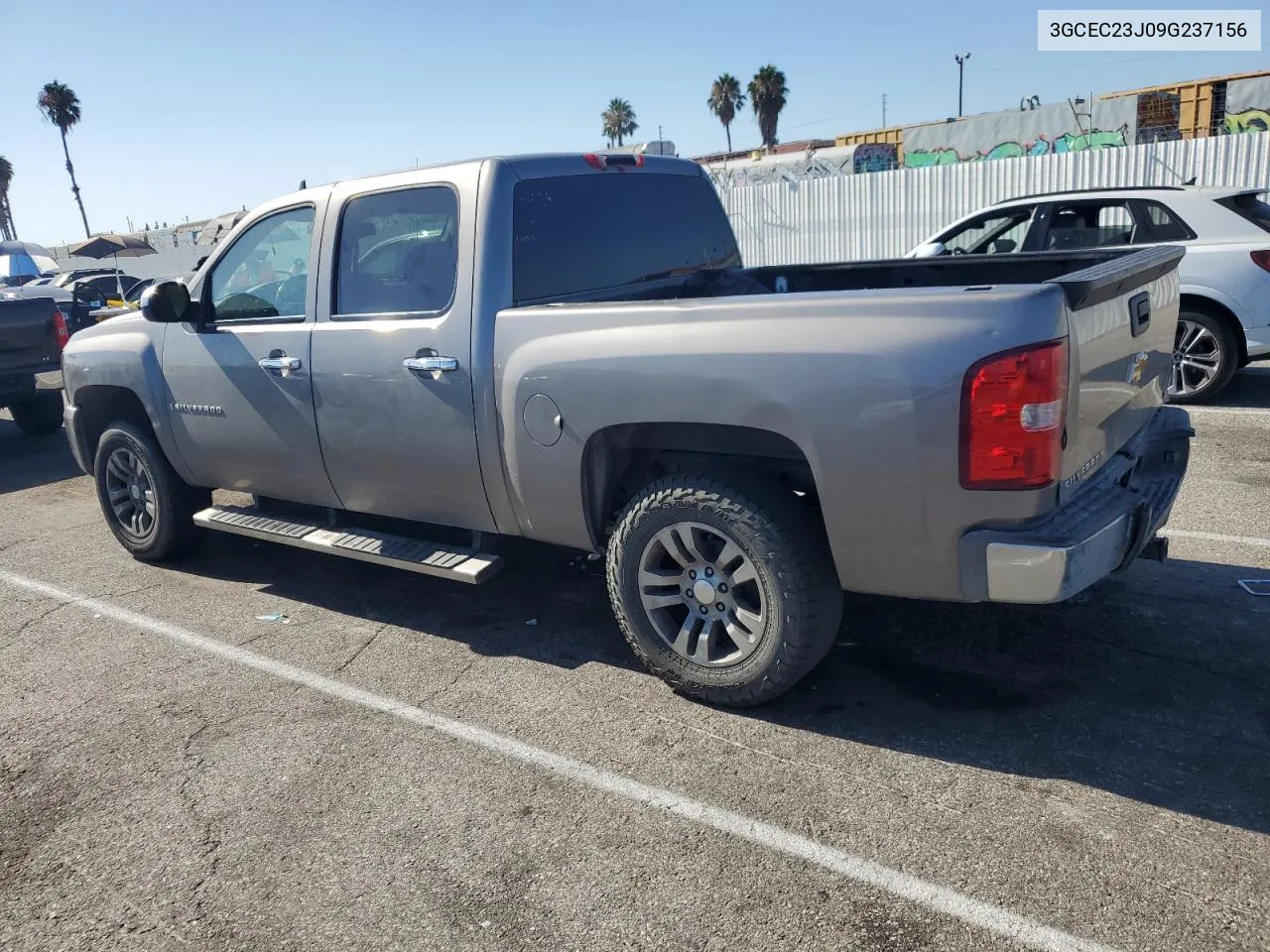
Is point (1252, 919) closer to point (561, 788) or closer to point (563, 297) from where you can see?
point (561, 788)

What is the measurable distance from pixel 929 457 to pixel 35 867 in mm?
2999

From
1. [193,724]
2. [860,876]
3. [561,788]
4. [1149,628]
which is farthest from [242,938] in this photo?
[1149,628]

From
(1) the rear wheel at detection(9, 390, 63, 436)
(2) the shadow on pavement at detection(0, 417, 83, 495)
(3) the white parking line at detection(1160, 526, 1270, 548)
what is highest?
(1) the rear wheel at detection(9, 390, 63, 436)

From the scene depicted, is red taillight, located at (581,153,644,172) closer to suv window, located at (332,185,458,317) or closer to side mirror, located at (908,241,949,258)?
suv window, located at (332,185,458,317)

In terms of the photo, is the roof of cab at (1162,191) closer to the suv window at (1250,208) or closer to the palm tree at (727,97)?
the suv window at (1250,208)

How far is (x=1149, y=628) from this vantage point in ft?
13.4

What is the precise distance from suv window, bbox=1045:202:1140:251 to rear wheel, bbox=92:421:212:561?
23.2 feet

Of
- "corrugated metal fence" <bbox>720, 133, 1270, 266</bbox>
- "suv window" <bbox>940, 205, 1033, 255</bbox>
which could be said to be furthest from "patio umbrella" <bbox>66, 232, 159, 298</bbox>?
"suv window" <bbox>940, 205, 1033, 255</bbox>

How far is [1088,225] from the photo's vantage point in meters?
8.54

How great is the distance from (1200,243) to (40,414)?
1148cm

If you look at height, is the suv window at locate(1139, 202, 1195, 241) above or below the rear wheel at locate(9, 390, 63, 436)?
above

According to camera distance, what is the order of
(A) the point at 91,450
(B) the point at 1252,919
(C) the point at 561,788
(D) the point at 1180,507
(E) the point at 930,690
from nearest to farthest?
(B) the point at 1252,919, (C) the point at 561,788, (E) the point at 930,690, (D) the point at 1180,507, (A) the point at 91,450

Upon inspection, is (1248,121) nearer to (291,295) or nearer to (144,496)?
(291,295)

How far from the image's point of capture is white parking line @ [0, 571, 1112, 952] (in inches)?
98.3
